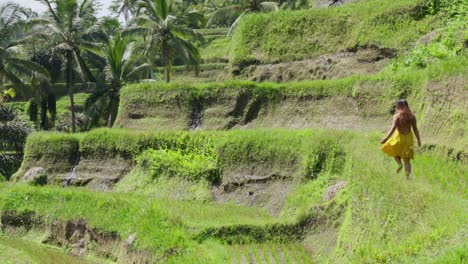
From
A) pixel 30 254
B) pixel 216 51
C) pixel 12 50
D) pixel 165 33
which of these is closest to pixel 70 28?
pixel 12 50

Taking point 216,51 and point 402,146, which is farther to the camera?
point 216,51

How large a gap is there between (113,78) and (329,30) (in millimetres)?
13549

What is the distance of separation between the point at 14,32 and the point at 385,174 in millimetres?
25600

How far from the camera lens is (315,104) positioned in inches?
654

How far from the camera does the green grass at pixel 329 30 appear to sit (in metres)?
17.3

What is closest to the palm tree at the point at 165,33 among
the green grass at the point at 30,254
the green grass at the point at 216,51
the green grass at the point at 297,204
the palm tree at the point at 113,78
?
the palm tree at the point at 113,78

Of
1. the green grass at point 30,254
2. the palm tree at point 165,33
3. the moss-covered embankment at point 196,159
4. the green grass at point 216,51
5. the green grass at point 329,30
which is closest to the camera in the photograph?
the moss-covered embankment at point 196,159

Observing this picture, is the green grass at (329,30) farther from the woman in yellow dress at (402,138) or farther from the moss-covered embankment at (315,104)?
the woman in yellow dress at (402,138)

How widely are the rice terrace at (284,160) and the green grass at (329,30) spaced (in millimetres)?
43

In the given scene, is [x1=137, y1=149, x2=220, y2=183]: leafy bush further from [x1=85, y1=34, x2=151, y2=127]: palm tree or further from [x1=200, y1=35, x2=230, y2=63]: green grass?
[x1=200, y1=35, x2=230, y2=63]: green grass

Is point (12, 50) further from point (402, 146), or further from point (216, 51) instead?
point (402, 146)

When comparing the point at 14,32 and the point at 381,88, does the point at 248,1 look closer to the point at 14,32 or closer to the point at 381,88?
the point at 14,32

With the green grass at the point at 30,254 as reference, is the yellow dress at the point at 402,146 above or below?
above

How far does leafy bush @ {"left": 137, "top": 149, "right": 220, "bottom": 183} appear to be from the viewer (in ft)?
52.2
